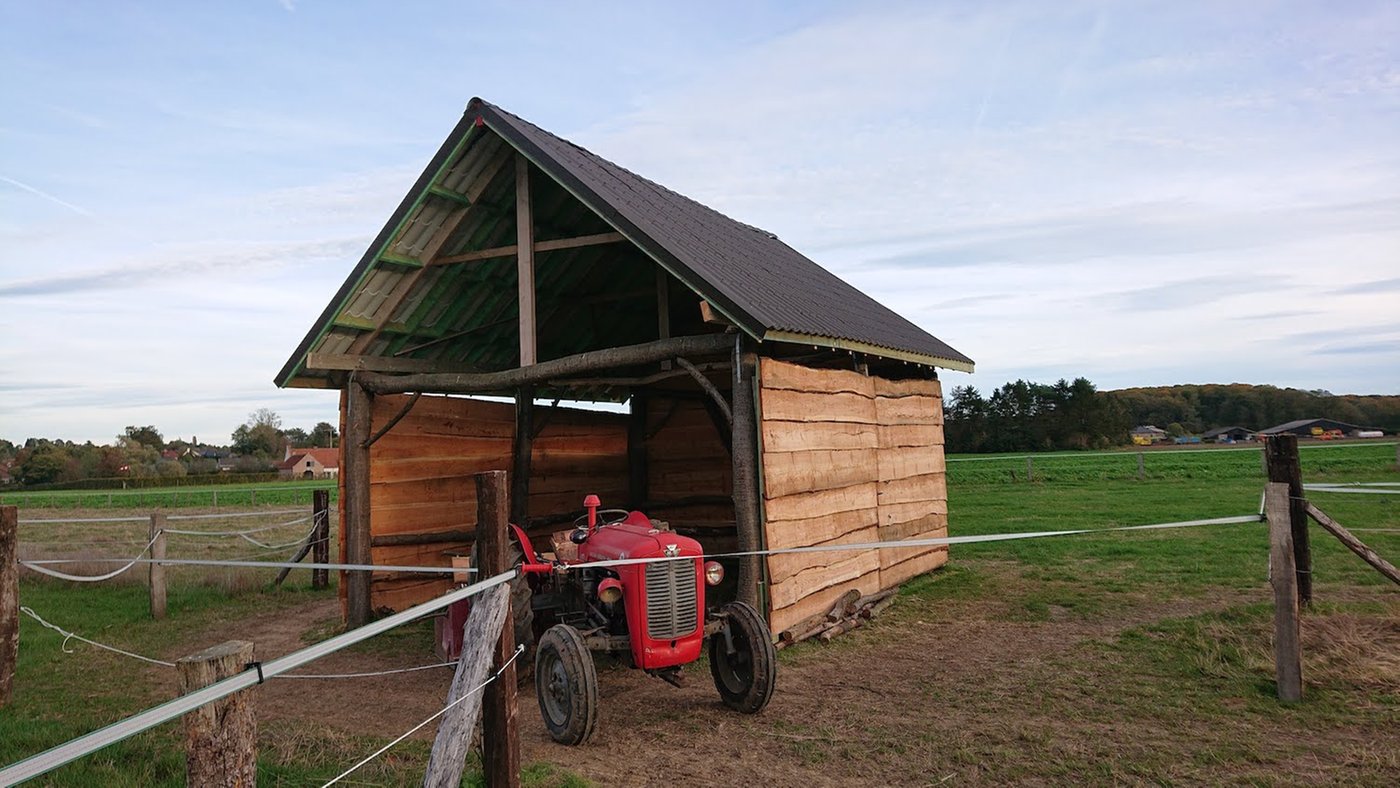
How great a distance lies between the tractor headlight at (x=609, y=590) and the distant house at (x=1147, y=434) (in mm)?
55301

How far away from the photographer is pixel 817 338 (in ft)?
27.8

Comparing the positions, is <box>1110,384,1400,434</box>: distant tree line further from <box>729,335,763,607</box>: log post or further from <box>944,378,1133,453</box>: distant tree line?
<box>729,335,763,607</box>: log post

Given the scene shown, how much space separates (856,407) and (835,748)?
5.24 m

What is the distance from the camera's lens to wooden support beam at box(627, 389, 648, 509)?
13578 millimetres

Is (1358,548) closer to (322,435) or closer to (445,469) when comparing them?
(445,469)

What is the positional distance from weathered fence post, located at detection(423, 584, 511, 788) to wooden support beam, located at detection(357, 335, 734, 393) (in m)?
4.26

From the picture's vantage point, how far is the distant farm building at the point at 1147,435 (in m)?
56.8

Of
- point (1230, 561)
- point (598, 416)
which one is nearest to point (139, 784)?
point (598, 416)

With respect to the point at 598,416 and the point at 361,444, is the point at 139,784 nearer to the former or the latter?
the point at 361,444

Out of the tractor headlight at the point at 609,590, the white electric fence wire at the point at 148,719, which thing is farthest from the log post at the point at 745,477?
the white electric fence wire at the point at 148,719

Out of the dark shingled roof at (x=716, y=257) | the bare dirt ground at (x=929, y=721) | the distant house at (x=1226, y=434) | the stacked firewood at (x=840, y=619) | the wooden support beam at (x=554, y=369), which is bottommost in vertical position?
the bare dirt ground at (x=929, y=721)

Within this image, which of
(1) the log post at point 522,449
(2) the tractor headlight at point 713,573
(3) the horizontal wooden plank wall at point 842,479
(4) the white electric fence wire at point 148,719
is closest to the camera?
(4) the white electric fence wire at point 148,719

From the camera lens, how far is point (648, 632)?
618 centimetres

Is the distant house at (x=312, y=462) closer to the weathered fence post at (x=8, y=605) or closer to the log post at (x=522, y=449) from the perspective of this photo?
the log post at (x=522, y=449)
